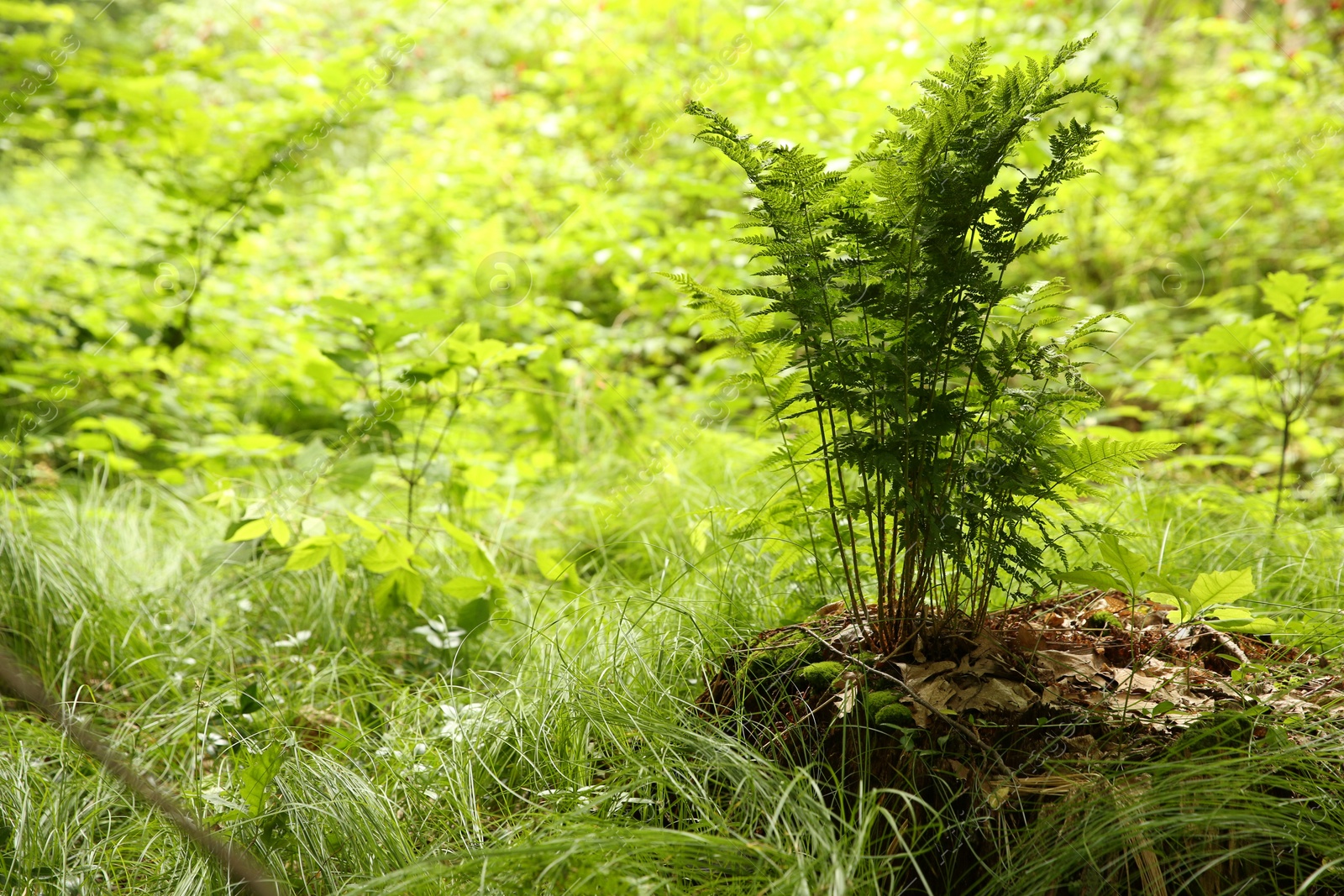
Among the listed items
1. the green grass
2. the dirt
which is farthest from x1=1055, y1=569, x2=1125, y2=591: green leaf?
the green grass

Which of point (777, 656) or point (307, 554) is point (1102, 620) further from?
point (307, 554)

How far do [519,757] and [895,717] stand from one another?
68 cm

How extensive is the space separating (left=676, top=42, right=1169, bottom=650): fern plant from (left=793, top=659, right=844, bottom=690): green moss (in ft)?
0.33

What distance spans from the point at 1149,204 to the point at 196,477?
5.39m

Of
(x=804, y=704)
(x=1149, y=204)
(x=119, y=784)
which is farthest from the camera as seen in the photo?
(x=1149, y=204)

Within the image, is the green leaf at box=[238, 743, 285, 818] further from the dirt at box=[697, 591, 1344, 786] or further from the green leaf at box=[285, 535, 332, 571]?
the dirt at box=[697, 591, 1344, 786]

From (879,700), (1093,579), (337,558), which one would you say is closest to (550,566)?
(337,558)

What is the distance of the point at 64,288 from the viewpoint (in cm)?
440

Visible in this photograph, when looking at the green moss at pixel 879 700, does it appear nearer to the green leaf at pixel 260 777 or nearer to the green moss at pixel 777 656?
the green moss at pixel 777 656

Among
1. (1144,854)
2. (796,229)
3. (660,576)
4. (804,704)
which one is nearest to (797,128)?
(660,576)

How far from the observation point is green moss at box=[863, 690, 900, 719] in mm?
1411

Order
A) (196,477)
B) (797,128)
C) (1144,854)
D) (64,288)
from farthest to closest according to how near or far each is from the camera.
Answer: (64,288) < (797,128) < (196,477) < (1144,854)

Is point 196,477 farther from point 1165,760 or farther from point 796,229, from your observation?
point 1165,760

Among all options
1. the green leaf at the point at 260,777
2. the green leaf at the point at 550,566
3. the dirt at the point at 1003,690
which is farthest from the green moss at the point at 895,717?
the green leaf at the point at 260,777
